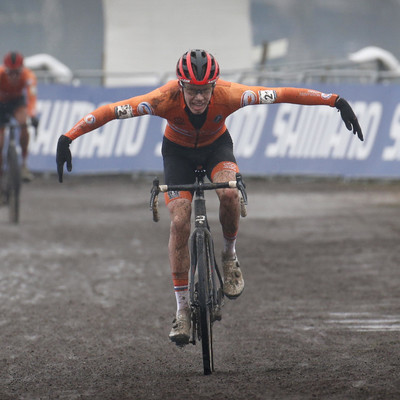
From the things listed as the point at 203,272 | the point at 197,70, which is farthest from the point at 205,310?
the point at 197,70

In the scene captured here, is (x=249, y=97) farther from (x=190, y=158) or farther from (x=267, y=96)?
(x=190, y=158)

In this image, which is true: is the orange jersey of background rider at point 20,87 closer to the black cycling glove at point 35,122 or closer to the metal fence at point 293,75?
the black cycling glove at point 35,122

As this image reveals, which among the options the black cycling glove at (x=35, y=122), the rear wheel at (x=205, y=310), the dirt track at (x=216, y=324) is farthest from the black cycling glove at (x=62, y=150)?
the black cycling glove at (x=35, y=122)

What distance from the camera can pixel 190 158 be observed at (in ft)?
21.2

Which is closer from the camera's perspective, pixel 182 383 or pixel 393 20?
pixel 182 383

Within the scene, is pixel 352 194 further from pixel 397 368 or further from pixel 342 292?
pixel 397 368

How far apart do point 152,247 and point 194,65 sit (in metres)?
6.13

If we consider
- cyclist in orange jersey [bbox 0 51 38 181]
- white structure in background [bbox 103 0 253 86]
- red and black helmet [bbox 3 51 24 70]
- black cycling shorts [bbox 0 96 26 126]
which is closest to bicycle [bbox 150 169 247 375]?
cyclist in orange jersey [bbox 0 51 38 181]

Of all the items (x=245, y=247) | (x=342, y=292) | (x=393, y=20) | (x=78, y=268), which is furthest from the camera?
(x=393, y=20)

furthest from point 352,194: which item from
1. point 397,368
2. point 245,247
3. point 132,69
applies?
point 132,69

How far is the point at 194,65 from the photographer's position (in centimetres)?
582

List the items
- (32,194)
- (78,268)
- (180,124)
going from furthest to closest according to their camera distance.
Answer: (32,194)
(78,268)
(180,124)

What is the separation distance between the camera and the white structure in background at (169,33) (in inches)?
1192

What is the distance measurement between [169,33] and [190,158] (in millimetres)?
24871
